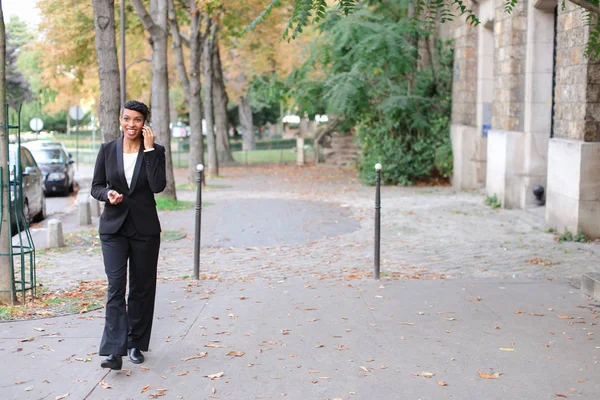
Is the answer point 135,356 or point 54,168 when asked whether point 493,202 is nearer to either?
point 135,356

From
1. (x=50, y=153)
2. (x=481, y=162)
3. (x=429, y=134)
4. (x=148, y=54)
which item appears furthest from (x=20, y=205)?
(x=148, y=54)

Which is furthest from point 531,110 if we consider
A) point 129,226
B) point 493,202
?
point 129,226

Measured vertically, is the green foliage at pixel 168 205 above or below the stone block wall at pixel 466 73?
below

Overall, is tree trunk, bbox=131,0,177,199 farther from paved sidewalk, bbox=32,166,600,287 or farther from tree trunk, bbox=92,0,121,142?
tree trunk, bbox=92,0,121,142

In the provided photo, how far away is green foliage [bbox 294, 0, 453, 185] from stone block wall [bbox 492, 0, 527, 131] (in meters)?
4.86

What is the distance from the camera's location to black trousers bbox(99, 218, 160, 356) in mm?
6020

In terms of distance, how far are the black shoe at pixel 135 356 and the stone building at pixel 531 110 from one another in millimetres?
7903

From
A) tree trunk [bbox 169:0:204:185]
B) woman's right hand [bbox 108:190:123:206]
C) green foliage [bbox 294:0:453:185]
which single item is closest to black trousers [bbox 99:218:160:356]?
woman's right hand [bbox 108:190:123:206]

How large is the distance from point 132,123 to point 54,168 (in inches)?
847

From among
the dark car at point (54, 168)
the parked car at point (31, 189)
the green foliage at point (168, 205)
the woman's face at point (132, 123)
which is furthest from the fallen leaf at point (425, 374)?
the dark car at point (54, 168)

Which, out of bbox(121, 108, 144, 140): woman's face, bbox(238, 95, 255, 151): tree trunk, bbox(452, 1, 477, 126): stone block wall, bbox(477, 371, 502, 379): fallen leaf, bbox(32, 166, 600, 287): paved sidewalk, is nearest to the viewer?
bbox(477, 371, 502, 379): fallen leaf

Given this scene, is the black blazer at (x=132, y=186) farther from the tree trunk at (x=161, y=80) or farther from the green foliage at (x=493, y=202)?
the green foliage at (x=493, y=202)

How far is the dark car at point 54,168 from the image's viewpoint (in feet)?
86.3

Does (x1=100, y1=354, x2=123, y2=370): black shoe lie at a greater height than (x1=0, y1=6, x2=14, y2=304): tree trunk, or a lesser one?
lesser
